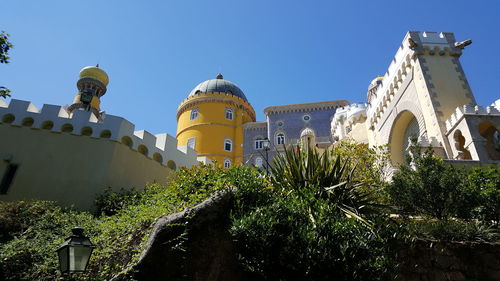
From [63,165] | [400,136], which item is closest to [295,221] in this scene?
[63,165]

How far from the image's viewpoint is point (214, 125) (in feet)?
100

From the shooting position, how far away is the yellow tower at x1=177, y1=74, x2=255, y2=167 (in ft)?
99.2

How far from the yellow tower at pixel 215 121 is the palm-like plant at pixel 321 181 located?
72.3ft

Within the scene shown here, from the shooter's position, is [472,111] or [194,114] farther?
[194,114]

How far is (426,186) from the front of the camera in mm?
8266

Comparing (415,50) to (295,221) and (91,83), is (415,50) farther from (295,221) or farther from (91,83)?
(91,83)

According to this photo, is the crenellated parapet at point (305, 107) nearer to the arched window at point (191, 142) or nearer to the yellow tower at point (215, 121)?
the yellow tower at point (215, 121)

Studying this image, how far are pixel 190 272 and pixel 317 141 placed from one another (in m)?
25.5

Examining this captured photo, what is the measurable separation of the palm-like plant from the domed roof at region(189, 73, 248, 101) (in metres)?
25.8

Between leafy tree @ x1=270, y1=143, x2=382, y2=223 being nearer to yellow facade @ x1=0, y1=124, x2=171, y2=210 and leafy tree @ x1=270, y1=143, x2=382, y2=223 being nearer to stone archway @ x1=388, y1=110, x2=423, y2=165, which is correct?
yellow facade @ x1=0, y1=124, x2=171, y2=210

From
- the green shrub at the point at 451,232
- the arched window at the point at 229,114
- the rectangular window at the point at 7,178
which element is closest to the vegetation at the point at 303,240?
the green shrub at the point at 451,232

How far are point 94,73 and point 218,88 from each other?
1234 centimetres

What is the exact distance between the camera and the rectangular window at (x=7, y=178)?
10.2 m

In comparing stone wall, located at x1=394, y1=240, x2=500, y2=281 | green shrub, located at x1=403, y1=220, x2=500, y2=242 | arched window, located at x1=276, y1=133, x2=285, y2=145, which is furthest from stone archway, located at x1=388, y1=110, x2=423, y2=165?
arched window, located at x1=276, y1=133, x2=285, y2=145
